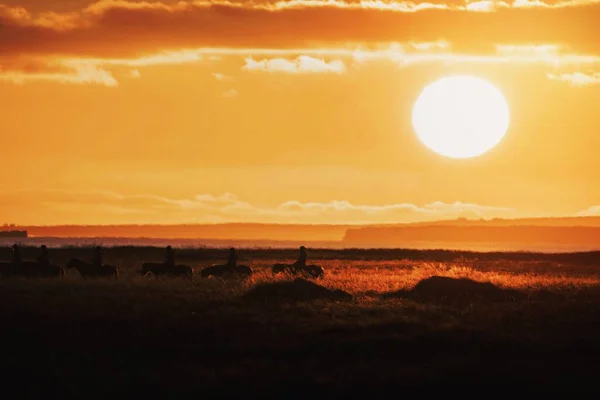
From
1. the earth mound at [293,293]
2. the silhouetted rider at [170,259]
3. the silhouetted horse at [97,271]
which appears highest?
the silhouetted rider at [170,259]

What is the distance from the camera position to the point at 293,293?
114 ft

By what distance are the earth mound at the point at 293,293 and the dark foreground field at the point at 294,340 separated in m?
0.07

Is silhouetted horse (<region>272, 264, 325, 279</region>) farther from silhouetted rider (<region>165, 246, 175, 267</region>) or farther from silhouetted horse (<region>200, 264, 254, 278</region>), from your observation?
silhouetted rider (<region>165, 246, 175, 267</region>)

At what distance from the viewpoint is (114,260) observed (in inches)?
2945

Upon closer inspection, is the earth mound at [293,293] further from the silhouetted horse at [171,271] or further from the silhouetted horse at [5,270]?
the silhouetted horse at [5,270]

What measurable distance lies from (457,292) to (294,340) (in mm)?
14040

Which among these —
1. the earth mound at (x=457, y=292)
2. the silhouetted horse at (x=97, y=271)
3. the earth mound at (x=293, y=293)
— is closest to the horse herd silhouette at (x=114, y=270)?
the silhouetted horse at (x=97, y=271)

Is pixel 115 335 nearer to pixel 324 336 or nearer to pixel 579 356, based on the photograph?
pixel 324 336

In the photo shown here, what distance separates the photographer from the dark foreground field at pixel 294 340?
A: 18906mm

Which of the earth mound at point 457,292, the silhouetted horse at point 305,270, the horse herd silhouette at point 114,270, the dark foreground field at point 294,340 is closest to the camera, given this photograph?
the dark foreground field at point 294,340

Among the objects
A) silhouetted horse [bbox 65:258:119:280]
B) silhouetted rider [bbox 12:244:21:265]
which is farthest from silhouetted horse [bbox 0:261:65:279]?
silhouetted horse [bbox 65:258:119:280]

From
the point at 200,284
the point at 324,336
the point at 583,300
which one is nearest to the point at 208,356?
the point at 324,336

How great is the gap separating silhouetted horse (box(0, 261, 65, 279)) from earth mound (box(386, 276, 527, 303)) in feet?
57.0

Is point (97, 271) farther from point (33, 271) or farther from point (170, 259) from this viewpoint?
point (170, 259)
